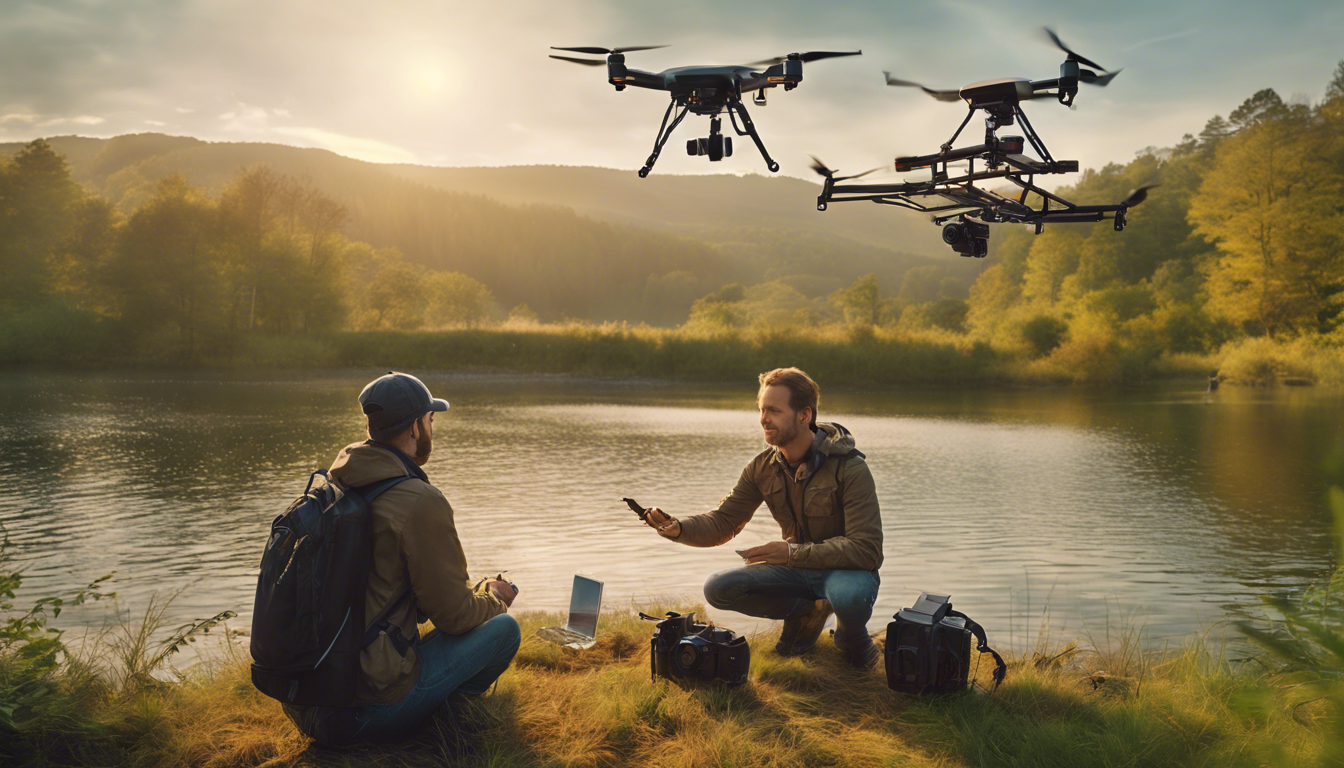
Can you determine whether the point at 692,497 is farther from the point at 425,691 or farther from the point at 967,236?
the point at 425,691

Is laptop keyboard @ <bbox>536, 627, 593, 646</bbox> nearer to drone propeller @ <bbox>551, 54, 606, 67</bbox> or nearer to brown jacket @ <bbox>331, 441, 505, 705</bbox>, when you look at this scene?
brown jacket @ <bbox>331, 441, 505, 705</bbox>

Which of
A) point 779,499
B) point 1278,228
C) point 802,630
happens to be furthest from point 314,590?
point 1278,228

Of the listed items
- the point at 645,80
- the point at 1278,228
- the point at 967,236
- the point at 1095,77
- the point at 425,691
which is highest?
the point at 1278,228

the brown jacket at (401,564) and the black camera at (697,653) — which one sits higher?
the brown jacket at (401,564)

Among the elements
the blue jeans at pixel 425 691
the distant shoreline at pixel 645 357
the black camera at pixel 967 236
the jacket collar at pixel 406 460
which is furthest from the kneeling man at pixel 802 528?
the distant shoreline at pixel 645 357

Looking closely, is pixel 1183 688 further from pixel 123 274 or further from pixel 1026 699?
pixel 123 274

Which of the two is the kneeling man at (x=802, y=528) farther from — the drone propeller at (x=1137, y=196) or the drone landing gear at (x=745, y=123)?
the drone propeller at (x=1137, y=196)

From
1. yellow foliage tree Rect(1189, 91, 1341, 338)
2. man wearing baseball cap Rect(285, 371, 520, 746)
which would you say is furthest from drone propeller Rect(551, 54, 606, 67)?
yellow foliage tree Rect(1189, 91, 1341, 338)
